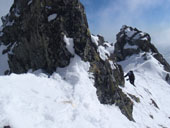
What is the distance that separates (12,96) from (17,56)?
1154cm

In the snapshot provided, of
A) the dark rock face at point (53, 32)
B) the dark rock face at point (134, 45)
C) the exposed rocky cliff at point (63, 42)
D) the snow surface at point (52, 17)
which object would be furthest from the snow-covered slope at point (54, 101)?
the dark rock face at point (134, 45)

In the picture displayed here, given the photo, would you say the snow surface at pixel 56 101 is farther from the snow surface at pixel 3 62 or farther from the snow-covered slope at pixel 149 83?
the snow surface at pixel 3 62

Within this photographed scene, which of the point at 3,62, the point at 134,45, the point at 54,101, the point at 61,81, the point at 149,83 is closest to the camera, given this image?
the point at 54,101

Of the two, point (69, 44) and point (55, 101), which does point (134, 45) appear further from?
point (55, 101)

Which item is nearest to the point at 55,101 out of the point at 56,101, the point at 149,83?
the point at 56,101

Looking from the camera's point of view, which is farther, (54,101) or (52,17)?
(52,17)

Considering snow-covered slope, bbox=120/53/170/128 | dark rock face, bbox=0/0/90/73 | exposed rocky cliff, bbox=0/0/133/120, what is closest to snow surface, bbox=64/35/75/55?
exposed rocky cliff, bbox=0/0/133/120

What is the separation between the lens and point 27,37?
14.6 m

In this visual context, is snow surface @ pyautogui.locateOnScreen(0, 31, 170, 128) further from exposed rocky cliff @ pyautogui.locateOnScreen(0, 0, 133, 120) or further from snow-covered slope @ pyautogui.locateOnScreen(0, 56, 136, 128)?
exposed rocky cliff @ pyautogui.locateOnScreen(0, 0, 133, 120)

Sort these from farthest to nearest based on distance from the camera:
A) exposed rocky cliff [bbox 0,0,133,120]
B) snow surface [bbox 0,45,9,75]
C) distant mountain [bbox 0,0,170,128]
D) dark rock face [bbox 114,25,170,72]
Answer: dark rock face [bbox 114,25,170,72]
snow surface [bbox 0,45,9,75]
exposed rocky cliff [bbox 0,0,133,120]
distant mountain [bbox 0,0,170,128]

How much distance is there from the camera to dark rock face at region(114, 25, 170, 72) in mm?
53281

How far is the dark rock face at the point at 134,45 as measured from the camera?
53.3 meters

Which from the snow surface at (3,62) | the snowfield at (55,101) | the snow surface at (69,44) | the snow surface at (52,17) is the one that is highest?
the snow surface at (3,62)

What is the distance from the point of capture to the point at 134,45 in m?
56.3
